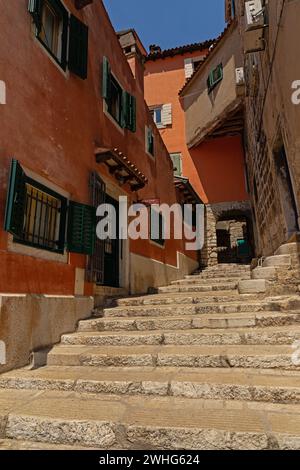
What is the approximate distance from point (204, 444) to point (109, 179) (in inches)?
229

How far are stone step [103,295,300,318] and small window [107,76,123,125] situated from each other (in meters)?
5.16

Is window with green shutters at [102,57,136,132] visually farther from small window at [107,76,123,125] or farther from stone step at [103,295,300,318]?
stone step at [103,295,300,318]

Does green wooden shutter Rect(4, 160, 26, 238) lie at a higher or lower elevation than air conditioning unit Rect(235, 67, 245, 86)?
lower

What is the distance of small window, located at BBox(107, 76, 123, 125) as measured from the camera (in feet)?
26.2

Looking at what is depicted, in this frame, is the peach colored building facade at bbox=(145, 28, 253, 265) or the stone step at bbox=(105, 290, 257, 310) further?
the peach colored building facade at bbox=(145, 28, 253, 265)

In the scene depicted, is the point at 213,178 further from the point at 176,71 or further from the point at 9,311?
the point at 9,311

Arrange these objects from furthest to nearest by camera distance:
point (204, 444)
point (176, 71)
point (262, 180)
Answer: point (176, 71)
point (262, 180)
point (204, 444)

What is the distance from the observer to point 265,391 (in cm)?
276

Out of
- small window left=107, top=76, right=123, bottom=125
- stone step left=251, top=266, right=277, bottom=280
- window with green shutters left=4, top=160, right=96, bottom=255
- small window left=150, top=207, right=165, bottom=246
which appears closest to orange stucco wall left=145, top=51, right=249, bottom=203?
small window left=150, top=207, right=165, bottom=246

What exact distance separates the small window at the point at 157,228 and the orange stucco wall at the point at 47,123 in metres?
2.92

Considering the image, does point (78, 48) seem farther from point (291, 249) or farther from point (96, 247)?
point (291, 249)

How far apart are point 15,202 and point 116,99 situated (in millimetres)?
5657

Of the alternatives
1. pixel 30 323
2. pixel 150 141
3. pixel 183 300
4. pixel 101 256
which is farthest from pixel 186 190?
pixel 30 323

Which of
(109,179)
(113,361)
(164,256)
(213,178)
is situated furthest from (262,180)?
(113,361)
